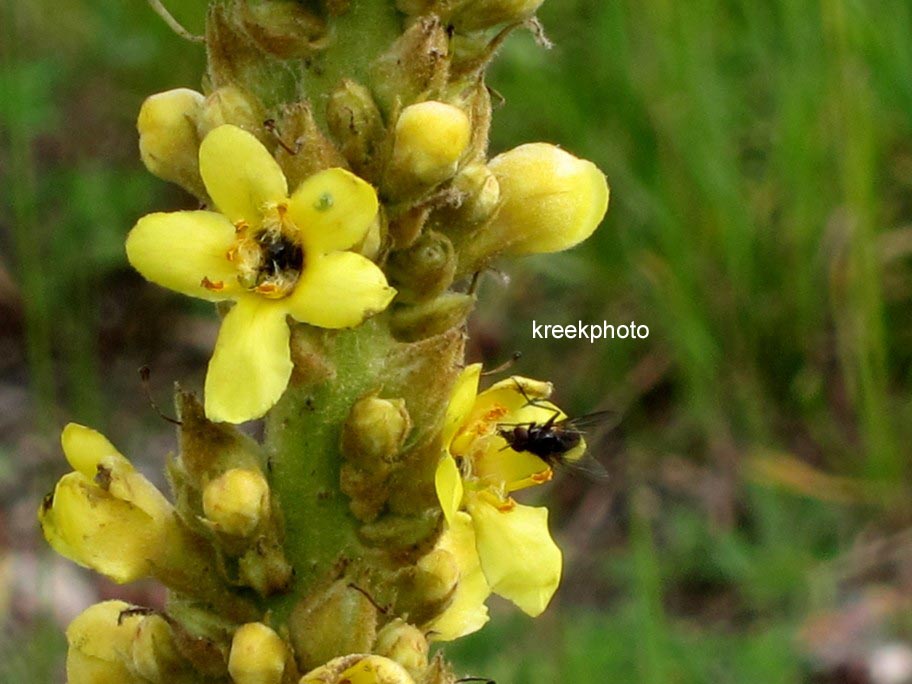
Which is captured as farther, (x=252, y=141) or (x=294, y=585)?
(x=294, y=585)

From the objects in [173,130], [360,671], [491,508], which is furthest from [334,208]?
[360,671]

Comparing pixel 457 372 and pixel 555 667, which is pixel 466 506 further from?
pixel 555 667

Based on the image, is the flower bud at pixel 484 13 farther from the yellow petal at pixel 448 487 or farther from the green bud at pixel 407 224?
the yellow petal at pixel 448 487

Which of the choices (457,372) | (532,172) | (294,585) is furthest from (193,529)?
(532,172)

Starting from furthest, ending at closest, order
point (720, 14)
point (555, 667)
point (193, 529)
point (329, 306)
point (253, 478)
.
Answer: point (720, 14) < point (555, 667) < point (193, 529) < point (253, 478) < point (329, 306)

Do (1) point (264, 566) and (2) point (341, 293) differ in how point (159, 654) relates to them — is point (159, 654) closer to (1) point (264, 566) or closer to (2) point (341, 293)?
(1) point (264, 566)

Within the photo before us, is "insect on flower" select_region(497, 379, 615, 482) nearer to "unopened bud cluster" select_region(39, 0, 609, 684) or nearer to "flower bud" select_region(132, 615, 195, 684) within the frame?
"unopened bud cluster" select_region(39, 0, 609, 684)
